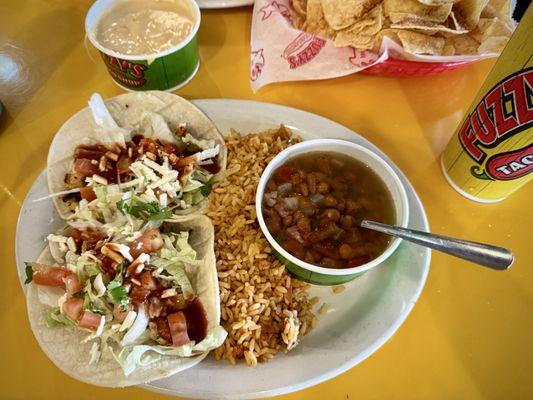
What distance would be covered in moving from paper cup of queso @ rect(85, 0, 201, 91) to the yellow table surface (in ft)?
0.31

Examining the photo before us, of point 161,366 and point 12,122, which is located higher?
point 12,122

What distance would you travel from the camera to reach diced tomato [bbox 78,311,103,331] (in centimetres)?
132

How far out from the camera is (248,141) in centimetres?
173

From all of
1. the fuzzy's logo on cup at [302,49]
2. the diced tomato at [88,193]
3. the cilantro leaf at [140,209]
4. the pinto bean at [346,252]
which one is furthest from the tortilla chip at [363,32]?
the diced tomato at [88,193]

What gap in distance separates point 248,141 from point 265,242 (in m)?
0.45

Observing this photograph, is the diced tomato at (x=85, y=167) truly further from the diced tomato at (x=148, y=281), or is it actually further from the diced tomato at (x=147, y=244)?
the diced tomato at (x=148, y=281)

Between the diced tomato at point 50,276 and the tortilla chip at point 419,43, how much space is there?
5.00 ft

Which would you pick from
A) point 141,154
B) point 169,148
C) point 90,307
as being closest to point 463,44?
point 169,148

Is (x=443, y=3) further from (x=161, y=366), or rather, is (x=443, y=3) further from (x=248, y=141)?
(x=161, y=366)

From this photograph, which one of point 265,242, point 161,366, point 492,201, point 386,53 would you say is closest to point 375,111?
point 386,53

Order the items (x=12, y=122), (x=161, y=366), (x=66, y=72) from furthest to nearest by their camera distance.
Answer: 1. (x=66, y=72)
2. (x=12, y=122)
3. (x=161, y=366)

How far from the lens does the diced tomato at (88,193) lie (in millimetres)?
1607

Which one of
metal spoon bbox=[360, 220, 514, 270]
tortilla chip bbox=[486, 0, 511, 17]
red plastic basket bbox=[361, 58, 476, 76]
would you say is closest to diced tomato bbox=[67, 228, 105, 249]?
metal spoon bbox=[360, 220, 514, 270]

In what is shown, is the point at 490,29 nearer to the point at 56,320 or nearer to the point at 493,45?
the point at 493,45
